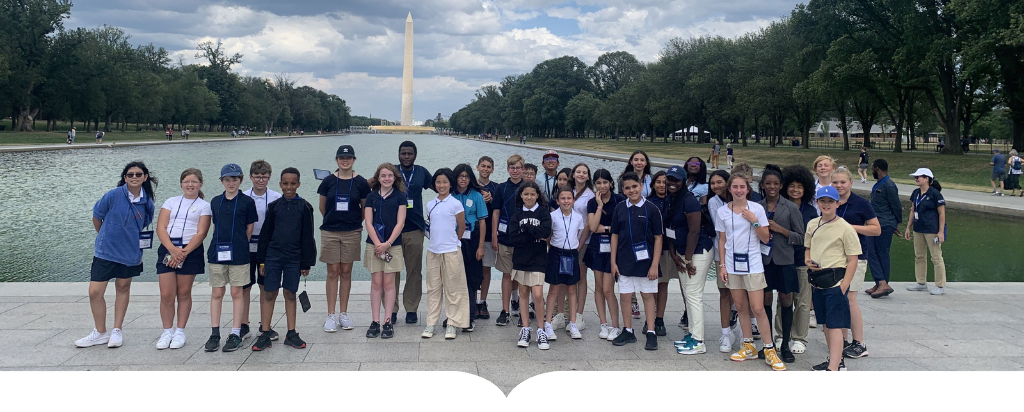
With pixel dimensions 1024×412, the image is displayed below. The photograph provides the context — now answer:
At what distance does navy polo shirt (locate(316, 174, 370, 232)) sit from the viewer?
6.24 m

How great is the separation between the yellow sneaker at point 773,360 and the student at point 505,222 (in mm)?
2537

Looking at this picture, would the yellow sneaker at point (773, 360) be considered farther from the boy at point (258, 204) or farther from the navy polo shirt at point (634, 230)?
the boy at point (258, 204)

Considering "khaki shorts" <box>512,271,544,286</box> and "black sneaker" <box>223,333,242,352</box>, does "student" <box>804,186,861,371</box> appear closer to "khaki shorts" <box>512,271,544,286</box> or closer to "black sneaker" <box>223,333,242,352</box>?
"khaki shorts" <box>512,271,544,286</box>

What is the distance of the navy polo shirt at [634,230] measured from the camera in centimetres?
591

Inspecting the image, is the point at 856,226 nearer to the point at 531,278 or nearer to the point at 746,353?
the point at 746,353

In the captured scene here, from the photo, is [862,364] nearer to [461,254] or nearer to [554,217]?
[554,217]

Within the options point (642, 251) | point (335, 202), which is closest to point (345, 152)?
point (335, 202)

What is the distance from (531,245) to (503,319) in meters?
1.10

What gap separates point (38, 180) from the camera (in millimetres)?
22391

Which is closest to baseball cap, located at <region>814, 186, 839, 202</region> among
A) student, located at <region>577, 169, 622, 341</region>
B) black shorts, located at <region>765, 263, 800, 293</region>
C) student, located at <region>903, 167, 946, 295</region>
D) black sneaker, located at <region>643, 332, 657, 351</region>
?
black shorts, located at <region>765, 263, 800, 293</region>

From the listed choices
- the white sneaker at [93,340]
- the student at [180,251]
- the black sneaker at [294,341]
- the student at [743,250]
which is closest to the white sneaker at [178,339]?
the student at [180,251]

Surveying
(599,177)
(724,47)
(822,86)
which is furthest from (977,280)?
(724,47)

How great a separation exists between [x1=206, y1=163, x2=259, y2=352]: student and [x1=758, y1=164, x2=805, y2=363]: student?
14.9ft
